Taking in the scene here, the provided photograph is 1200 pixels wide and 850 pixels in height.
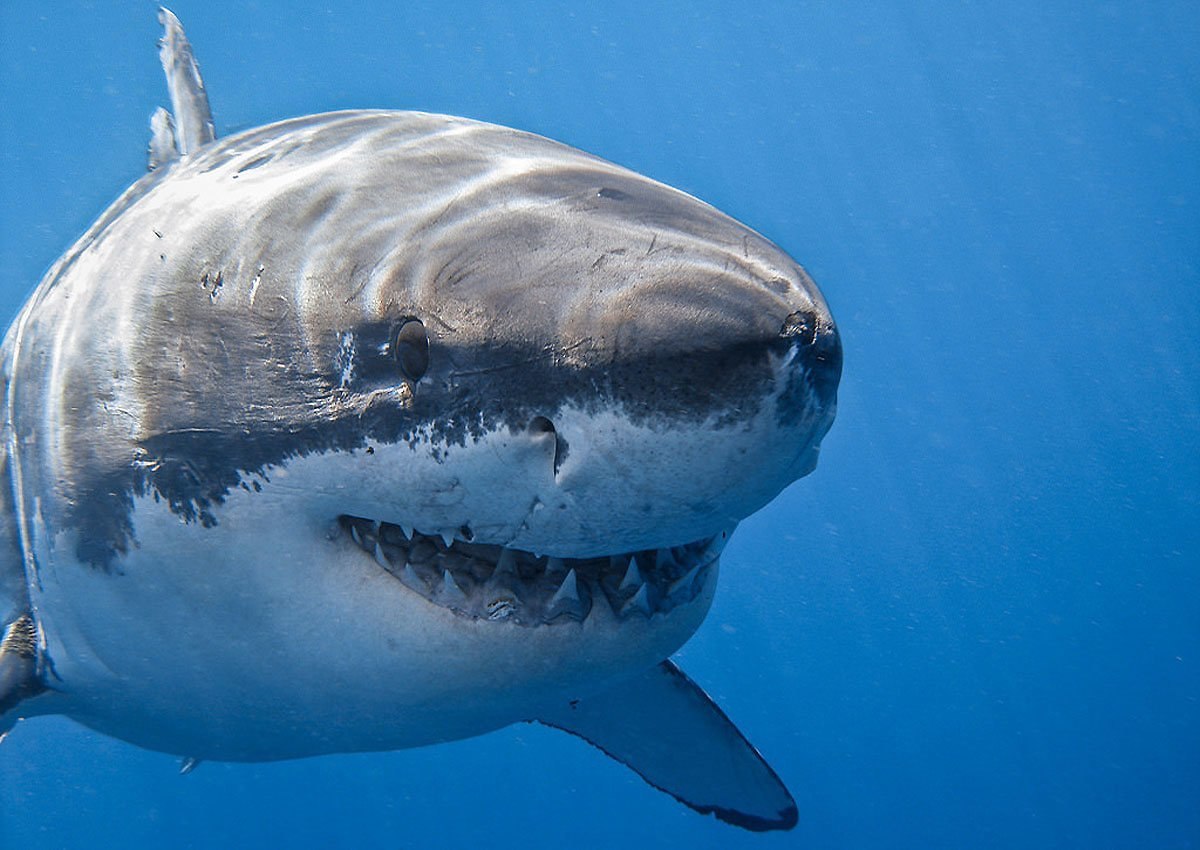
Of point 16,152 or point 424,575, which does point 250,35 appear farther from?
point 424,575

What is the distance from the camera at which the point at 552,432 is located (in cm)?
142

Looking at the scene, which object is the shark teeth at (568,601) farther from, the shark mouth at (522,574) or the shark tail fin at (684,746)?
the shark tail fin at (684,746)

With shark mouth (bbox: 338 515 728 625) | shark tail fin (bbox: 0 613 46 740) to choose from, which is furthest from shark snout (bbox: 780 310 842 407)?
shark tail fin (bbox: 0 613 46 740)

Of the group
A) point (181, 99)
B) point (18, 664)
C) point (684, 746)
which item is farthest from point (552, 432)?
point (181, 99)

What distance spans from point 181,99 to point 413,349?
284 centimetres

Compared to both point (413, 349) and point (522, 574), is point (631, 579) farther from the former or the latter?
point (413, 349)

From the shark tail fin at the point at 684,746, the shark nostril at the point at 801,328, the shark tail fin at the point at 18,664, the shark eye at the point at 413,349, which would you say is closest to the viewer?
the shark nostril at the point at 801,328

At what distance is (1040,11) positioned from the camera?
4272 centimetres

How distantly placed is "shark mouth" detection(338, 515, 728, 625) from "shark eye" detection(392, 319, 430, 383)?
34cm

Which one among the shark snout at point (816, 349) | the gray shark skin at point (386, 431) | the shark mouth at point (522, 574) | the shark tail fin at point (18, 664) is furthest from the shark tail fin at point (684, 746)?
the shark snout at point (816, 349)

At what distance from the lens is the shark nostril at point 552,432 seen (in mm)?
1401

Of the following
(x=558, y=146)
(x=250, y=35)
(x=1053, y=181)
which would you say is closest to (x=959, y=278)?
(x=1053, y=181)

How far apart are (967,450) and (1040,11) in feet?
77.0

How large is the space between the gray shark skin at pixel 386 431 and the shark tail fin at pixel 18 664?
0.04 ft
